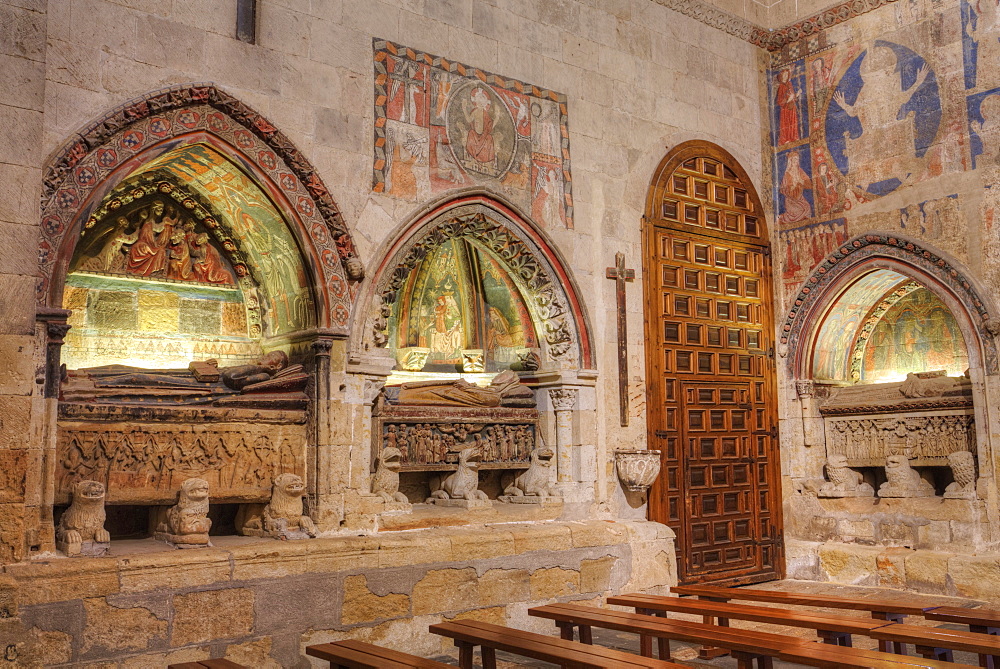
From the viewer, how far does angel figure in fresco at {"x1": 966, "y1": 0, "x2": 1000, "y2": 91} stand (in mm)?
8266

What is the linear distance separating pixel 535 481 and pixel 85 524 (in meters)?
3.77

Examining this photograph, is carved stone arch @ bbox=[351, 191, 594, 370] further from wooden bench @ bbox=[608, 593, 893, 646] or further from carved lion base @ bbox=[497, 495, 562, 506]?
wooden bench @ bbox=[608, 593, 893, 646]

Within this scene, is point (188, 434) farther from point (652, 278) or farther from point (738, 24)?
point (738, 24)

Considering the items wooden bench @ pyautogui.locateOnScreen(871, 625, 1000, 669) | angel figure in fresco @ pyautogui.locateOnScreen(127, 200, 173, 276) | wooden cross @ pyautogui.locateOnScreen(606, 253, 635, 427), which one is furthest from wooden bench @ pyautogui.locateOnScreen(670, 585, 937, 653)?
angel figure in fresco @ pyautogui.locateOnScreen(127, 200, 173, 276)

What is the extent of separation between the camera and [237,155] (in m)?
6.34

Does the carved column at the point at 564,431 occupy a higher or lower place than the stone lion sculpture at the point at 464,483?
higher

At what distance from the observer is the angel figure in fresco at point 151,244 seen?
6.88 meters

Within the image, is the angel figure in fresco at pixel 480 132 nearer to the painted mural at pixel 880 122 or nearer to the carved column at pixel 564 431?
the carved column at pixel 564 431

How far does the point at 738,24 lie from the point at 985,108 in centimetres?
267

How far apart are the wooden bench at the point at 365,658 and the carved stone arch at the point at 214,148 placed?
8.63 feet

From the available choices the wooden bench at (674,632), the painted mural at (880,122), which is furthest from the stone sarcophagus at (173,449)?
the painted mural at (880,122)

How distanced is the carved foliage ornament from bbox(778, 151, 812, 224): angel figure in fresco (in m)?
3.15

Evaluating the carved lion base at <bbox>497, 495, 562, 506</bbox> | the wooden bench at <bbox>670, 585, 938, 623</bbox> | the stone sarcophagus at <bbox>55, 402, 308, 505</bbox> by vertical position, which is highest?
the stone sarcophagus at <bbox>55, 402, 308, 505</bbox>

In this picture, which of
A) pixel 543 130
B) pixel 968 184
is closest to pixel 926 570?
pixel 968 184
